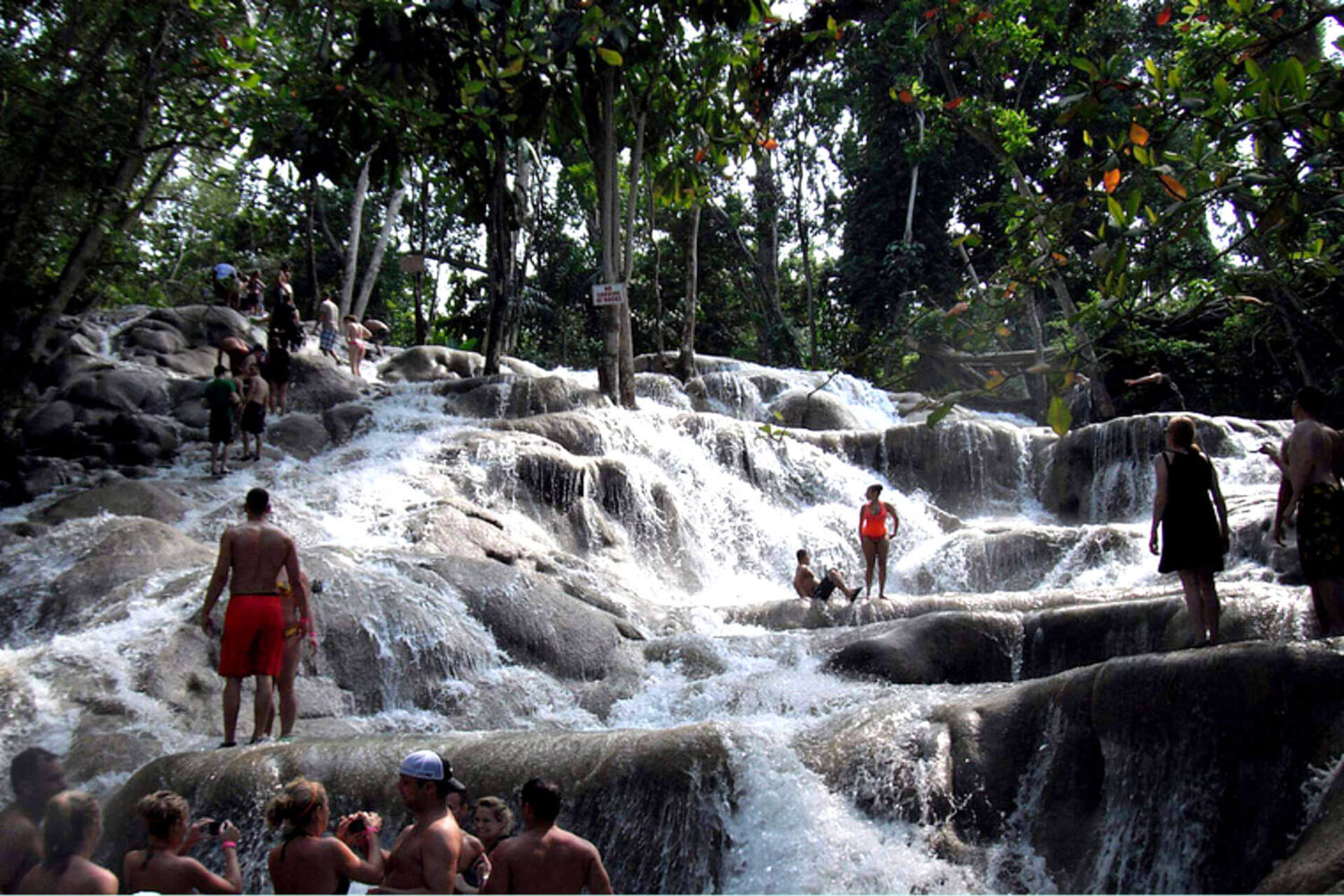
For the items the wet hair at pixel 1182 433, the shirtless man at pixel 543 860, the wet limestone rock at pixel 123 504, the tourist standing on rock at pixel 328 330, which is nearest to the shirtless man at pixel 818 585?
the wet hair at pixel 1182 433

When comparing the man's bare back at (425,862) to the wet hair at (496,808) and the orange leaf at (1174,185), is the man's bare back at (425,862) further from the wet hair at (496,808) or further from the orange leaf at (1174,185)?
the orange leaf at (1174,185)

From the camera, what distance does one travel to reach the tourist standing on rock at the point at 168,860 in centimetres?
445

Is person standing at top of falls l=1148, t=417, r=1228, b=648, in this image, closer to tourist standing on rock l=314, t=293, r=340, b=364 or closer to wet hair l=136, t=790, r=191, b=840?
wet hair l=136, t=790, r=191, b=840

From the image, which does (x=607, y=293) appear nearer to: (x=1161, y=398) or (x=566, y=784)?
(x=566, y=784)

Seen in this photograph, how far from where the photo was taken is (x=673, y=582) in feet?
49.5

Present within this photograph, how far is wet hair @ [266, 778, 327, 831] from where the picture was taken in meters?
4.41

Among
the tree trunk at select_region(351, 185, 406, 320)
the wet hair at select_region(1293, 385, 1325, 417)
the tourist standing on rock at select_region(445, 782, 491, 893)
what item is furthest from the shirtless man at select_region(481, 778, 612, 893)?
the tree trunk at select_region(351, 185, 406, 320)

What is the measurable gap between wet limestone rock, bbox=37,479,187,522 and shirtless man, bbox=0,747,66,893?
335 inches

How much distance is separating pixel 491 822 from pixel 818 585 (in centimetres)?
801

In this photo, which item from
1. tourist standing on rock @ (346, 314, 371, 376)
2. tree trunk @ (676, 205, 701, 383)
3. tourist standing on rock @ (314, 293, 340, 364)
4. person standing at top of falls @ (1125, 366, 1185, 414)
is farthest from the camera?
tree trunk @ (676, 205, 701, 383)

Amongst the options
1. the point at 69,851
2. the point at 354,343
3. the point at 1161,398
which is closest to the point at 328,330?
the point at 354,343

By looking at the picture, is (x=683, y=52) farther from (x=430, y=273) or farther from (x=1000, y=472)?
(x=430, y=273)

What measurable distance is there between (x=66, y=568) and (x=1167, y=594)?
372 inches

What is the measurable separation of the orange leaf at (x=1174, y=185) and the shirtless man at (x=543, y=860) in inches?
118
